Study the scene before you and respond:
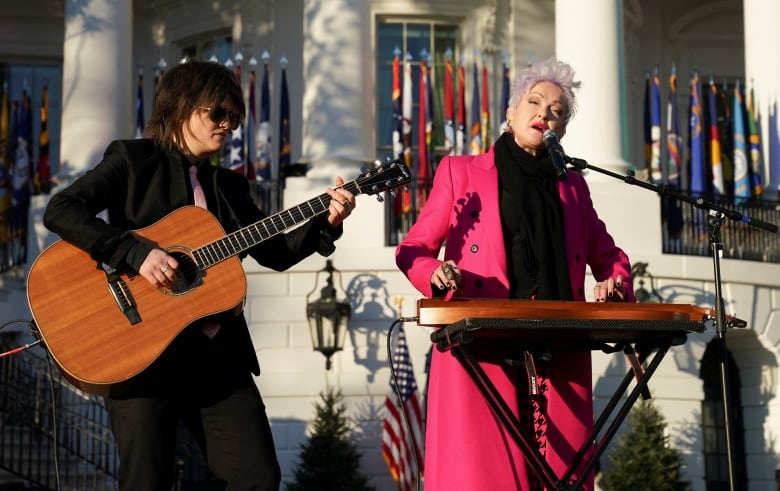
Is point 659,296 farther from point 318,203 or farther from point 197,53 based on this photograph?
point 318,203

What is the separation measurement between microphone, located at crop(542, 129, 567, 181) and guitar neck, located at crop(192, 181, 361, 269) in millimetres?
842

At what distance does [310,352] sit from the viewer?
1673 cm

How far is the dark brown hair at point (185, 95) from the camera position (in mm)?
5492

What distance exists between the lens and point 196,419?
5.24 m

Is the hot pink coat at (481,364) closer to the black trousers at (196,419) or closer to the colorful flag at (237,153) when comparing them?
the black trousers at (196,419)

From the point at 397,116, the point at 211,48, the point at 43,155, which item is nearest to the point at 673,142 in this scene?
the point at 397,116

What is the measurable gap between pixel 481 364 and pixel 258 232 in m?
1.06

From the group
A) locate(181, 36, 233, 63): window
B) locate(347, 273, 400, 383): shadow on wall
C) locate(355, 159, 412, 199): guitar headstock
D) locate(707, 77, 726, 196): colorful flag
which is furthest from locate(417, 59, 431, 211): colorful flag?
locate(355, 159, 412, 199): guitar headstock

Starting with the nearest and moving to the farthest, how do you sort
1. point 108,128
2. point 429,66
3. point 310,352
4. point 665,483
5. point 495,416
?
point 495,416 → point 665,483 → point 310,352 → point 108,128 → point 429,66

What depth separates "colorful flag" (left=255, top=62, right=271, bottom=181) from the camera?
59.8 ft

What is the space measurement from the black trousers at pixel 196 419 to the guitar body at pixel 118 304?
0.32ft

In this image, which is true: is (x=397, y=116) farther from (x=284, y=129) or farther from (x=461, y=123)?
(x=284, y=129)

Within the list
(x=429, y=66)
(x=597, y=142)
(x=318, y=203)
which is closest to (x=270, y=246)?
(x=318, y=203)

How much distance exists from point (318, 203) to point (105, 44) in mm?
13355
